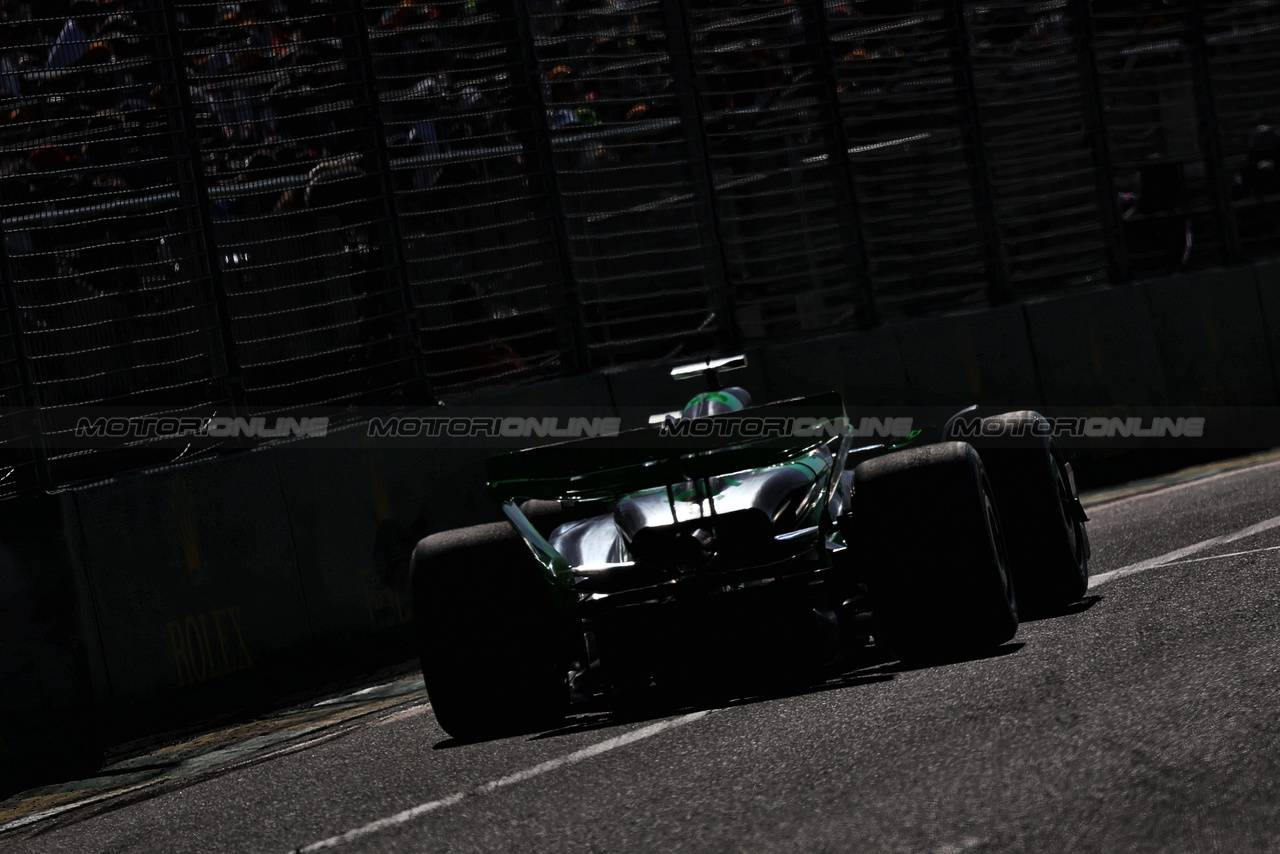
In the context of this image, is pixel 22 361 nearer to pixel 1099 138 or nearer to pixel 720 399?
pixel 720 399

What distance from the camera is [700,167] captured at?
11.7 metres

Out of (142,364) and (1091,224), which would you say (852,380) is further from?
(142,364)

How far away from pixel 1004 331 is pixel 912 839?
899 cm

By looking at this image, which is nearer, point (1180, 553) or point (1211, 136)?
point (1180, 553)

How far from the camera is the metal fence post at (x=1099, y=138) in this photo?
13391 millimetres

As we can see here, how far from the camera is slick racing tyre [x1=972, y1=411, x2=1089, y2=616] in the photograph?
650 centimetres

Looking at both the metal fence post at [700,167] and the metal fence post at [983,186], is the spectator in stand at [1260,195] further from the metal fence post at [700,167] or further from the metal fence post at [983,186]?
the metal fence post at [700,167]

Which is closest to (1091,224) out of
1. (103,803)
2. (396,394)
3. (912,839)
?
(396,394)

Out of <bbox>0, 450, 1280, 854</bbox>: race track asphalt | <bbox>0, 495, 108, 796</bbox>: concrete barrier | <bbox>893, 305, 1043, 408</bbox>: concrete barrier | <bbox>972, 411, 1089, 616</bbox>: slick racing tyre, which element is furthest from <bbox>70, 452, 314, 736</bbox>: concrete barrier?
<bbox>893, 305, 1043, 408</bbox>: concrete barrier

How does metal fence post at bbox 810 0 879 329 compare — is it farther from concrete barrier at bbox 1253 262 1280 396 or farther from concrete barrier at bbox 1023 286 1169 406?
concrete barrier at bbox 1253 262 1280 396

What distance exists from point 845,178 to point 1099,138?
247 centimetres

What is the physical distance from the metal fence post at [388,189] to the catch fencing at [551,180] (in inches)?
0.7

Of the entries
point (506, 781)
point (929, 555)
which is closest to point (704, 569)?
point (929, 555)

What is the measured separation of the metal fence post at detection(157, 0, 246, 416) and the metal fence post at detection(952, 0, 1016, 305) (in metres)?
6.19
